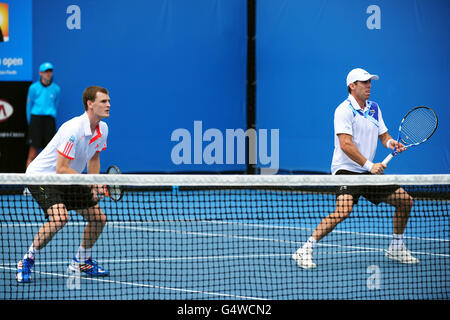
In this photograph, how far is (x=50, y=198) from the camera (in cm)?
409

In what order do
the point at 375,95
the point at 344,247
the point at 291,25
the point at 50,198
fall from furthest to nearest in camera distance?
the point at 291,25
the point at 375,95
the point at 344,247
the point at 50,198

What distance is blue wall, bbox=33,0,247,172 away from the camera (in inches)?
355

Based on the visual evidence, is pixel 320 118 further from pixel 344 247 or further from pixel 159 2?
pixel 344 247

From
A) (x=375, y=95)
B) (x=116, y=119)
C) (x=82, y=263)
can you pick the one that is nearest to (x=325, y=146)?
(x=375, y=95)

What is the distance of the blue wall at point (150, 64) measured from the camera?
29.6 ft

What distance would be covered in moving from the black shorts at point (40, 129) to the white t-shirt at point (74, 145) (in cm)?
463

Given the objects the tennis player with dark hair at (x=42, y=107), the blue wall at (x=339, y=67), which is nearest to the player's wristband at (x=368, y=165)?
the blue wall at (x=339, y=67)

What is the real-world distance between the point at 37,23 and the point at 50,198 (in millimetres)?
5470

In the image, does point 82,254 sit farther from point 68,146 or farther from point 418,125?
point 418,125

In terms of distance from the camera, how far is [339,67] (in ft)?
28.5

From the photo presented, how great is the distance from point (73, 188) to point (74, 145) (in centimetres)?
30

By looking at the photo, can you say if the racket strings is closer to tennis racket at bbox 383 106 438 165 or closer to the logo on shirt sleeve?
tennis racket at bbox 383 106 438 165

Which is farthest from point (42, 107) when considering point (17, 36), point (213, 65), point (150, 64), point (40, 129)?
point (213, 65)

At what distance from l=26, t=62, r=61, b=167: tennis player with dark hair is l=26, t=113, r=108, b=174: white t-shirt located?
4.58 metres
